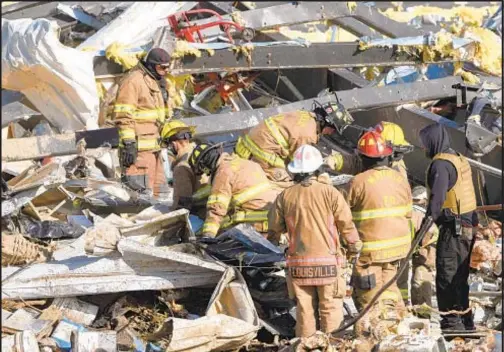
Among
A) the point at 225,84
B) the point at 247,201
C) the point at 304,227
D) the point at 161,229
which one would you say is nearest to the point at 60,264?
the point at 161,229

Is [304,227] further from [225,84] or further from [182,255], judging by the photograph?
[225,84]

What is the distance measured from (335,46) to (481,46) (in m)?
1.46

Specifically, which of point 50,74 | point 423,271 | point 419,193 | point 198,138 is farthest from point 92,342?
point 50,74

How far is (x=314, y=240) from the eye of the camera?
575 cm

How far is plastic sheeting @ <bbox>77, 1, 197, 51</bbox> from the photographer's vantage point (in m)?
10.3

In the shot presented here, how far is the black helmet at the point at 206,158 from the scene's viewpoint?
6.95 metres

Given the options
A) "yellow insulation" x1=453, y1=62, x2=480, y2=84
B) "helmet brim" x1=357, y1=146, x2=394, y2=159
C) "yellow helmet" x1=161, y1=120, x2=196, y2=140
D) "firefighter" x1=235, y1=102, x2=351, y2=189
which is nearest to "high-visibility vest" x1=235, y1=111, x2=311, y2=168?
"firefighter" x1=235, y1=102, x2=351, y2=189

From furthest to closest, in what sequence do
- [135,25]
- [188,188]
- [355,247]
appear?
[135,25] → [188,188] → [355,247]

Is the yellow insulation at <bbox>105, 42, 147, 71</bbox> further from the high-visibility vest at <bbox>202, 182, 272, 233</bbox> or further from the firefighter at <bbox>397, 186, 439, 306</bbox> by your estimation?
the firefighter at <bbox>397, 186, 439, 306</bbox>

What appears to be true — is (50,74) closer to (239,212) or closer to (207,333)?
(239,212)

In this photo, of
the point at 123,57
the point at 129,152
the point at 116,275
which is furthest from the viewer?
the point at 123,57

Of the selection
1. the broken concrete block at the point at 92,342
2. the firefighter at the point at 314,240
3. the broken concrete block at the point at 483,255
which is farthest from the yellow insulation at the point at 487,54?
the broken concrete block at the point at 92,342

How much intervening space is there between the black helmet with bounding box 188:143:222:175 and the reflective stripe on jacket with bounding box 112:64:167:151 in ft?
4.87

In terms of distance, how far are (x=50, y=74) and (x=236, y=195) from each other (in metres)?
3.17
